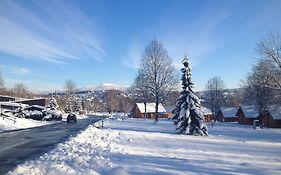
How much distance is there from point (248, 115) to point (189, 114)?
175 feet

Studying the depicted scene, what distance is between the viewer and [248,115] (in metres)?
79.4

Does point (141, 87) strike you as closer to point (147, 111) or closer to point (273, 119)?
point (273, 119)

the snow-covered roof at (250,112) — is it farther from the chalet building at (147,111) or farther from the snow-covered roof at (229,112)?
the chalet building at (147,111)

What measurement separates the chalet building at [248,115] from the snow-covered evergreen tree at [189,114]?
49.5 meters

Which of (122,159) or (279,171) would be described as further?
(122,159)

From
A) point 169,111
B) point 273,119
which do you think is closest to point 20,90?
point 169,111

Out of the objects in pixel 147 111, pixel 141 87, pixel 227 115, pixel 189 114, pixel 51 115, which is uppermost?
pixel 141 87

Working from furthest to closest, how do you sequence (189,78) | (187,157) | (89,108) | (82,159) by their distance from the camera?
(89,108), (189,78), (187,157), (82,159)

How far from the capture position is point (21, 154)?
13.9 meters

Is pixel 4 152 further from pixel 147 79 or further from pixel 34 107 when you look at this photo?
pixel 34 107

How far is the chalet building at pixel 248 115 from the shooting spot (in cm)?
7794

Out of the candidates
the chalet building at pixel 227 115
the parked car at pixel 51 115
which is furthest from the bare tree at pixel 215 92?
the parked car at pixel 51 115

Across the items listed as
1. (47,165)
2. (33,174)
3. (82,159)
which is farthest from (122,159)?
(33,174)

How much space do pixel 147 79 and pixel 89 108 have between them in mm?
143284
